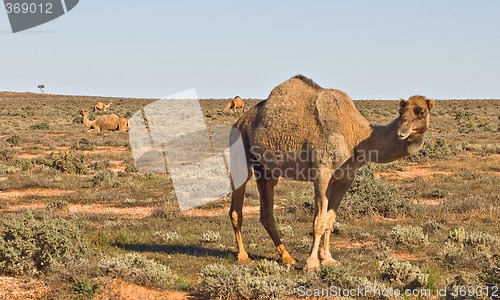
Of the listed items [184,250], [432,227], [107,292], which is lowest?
[432,227]

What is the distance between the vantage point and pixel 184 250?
11078mm

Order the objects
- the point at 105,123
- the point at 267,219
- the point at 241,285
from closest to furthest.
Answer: the point at 241,285
the point at 267,219
the point at 105,123

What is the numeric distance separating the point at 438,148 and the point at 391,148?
21.5m

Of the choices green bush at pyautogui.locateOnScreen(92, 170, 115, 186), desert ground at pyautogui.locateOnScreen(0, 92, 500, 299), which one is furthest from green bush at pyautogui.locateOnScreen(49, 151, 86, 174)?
green bush at pyautogui.locateOnScreen(92, 170, 115, 186)

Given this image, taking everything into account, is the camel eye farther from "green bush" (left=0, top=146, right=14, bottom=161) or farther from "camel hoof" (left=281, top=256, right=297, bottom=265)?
"green bush" (left=0, top=146, right=14, bottom=161)

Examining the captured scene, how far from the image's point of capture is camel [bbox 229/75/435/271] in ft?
27.9

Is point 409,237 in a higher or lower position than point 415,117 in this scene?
lower

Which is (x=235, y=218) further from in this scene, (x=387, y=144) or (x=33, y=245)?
(x=33, y=245)

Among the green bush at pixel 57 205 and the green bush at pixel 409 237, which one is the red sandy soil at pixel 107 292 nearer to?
the green bush at pixel 409 237

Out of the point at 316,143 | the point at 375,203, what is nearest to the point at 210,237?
the point at 316,143

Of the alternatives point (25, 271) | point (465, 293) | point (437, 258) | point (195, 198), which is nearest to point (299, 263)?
point (437, 258)

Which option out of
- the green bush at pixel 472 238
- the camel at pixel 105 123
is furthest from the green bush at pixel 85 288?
the camel at pixel 105 123

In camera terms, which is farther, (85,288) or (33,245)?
(33,245)

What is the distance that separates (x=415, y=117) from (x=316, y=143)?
1.65m
